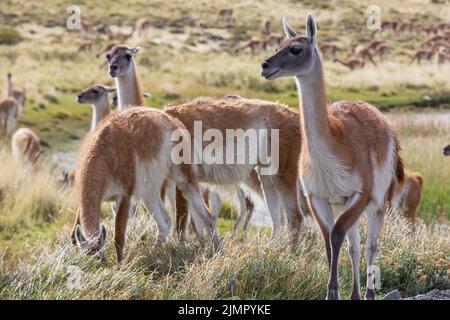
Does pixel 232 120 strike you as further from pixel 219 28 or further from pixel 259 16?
pixel 259 16

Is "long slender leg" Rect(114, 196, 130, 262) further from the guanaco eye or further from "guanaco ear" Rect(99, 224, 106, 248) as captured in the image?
the guanaco eye

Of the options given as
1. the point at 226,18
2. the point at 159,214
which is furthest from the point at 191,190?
the point at 226,18

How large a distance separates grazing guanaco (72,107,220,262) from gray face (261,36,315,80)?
58.3 inches

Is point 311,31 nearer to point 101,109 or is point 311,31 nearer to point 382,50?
Answer: point 101,109

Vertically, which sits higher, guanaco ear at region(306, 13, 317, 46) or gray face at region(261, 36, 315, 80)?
guanaco ear at region(306, 13, 317, 46)

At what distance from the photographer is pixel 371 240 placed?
7.21 metres

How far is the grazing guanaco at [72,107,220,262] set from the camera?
7426 mm

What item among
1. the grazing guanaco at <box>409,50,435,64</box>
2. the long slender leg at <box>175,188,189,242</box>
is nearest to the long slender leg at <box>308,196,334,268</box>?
the long slender leg at <box>175,188,189,242</box>

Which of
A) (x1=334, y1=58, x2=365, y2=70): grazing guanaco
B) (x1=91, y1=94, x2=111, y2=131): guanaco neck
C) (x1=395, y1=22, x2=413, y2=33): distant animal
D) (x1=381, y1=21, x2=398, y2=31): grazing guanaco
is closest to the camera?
(x1=91, y1=94, x2=111, y2=131): guanaco neck

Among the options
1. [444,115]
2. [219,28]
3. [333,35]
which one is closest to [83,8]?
[219,28]

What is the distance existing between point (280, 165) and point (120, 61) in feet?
7.11

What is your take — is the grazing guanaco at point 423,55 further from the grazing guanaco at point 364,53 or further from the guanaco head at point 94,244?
the guanaco head at point 94,244

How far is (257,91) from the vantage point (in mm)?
28906

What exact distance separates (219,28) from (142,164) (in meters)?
35.7
